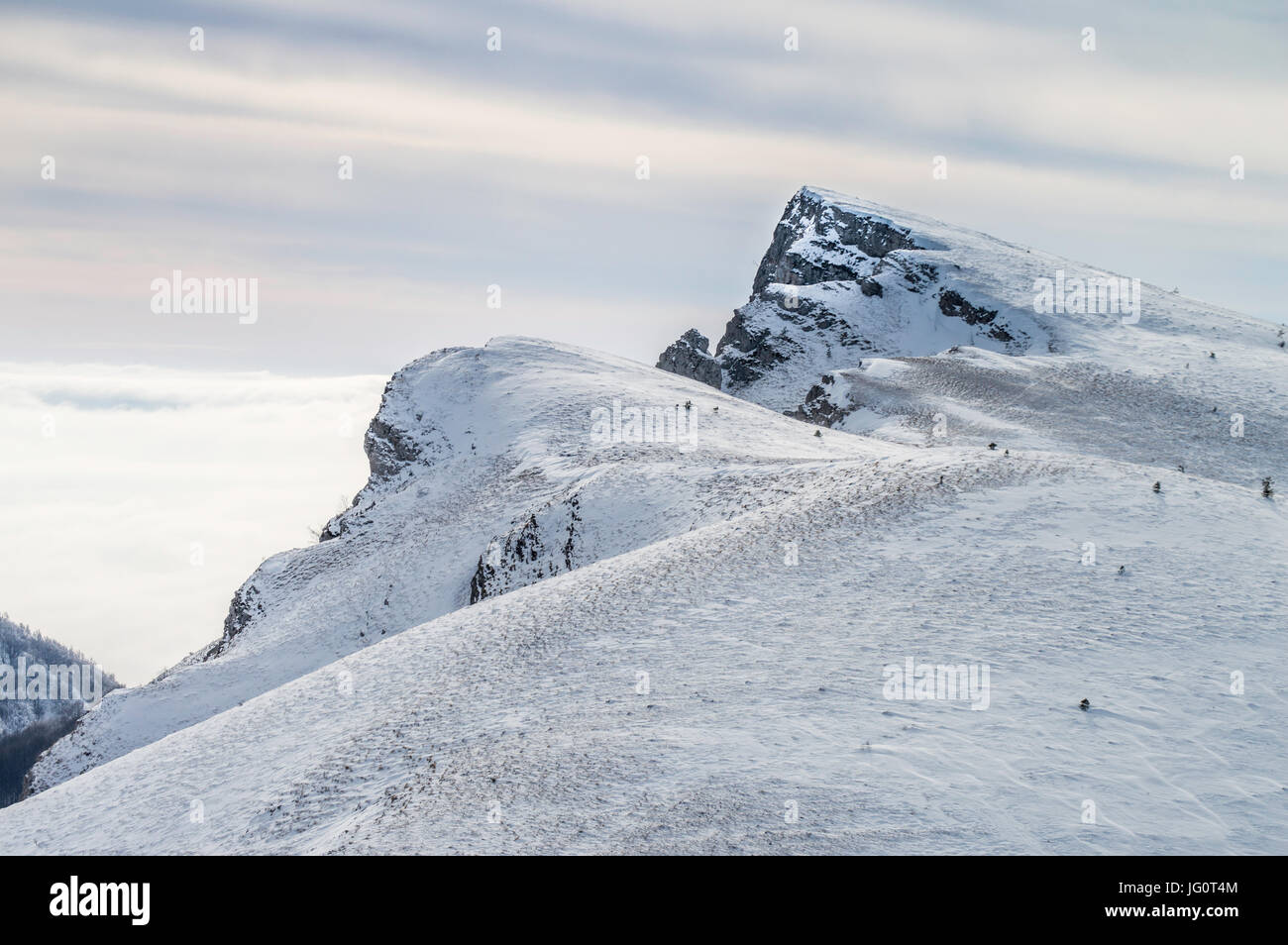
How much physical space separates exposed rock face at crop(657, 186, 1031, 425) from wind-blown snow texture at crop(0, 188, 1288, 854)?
32902 mm

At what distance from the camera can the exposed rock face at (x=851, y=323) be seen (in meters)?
84.6

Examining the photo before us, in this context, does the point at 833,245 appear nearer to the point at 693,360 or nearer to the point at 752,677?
the point at 693,360

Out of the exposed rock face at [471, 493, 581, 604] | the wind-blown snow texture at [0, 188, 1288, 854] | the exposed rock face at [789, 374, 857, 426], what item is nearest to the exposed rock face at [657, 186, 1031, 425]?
the exposed rock face at [789, 374, 857, 426]

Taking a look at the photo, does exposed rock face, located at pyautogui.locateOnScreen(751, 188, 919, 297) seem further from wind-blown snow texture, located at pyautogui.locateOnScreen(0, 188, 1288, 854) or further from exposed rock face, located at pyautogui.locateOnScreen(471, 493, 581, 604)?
exposed rock face, located at pyautogui.locateOnScreen(471, 493, 581, 604)

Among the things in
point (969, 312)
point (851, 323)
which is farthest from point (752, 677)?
point (969, 312)

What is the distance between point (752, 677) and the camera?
21.0m

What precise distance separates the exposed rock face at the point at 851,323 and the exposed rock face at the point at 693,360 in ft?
0.39

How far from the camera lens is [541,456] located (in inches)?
2109

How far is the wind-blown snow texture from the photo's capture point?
1597 centimetres

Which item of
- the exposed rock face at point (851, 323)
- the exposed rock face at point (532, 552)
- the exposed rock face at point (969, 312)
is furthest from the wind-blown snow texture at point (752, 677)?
the exposed rock face at point (851, 323)

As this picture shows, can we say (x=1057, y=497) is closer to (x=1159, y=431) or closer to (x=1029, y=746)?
(x=1029, y=746)

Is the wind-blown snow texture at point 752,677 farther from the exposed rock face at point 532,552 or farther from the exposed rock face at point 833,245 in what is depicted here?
the exposed rock face at point 833,245

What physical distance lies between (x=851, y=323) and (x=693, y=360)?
15641mm
